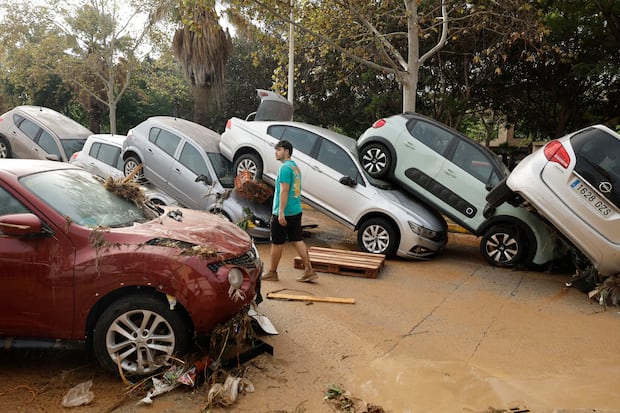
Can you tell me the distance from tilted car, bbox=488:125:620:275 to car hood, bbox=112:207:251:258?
4.09 m

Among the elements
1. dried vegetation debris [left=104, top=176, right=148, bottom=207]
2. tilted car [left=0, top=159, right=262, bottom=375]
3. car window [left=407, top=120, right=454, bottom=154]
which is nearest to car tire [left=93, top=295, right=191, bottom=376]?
tilted car [left=0, top=159, right=262, bottom=375]

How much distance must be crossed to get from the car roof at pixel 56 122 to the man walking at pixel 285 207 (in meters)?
7.88

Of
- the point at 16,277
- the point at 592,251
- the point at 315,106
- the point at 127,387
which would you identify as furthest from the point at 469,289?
the point at 315,106

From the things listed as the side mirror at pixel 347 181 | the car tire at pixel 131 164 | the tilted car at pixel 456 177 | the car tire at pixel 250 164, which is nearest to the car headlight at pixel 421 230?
the tilted car at pixel 456 177

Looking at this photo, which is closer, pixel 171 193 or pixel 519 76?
pixel 171 193

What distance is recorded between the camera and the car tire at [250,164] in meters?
8.74

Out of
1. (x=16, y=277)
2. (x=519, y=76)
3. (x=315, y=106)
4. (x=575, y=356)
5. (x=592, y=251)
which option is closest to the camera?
(x=16, y=277)

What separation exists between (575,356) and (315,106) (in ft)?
53.6

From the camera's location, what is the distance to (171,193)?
8.91m

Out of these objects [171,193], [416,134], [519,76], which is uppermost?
[519,76]

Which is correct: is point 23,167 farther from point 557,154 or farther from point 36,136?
point 36,136

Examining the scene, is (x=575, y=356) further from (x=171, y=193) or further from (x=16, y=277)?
(x=171, y=193)

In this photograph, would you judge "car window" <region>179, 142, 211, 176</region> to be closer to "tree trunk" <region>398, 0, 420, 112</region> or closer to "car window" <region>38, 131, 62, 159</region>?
"car window" <region>38, 131, 62, 159</region>

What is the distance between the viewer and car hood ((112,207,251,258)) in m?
3.71
